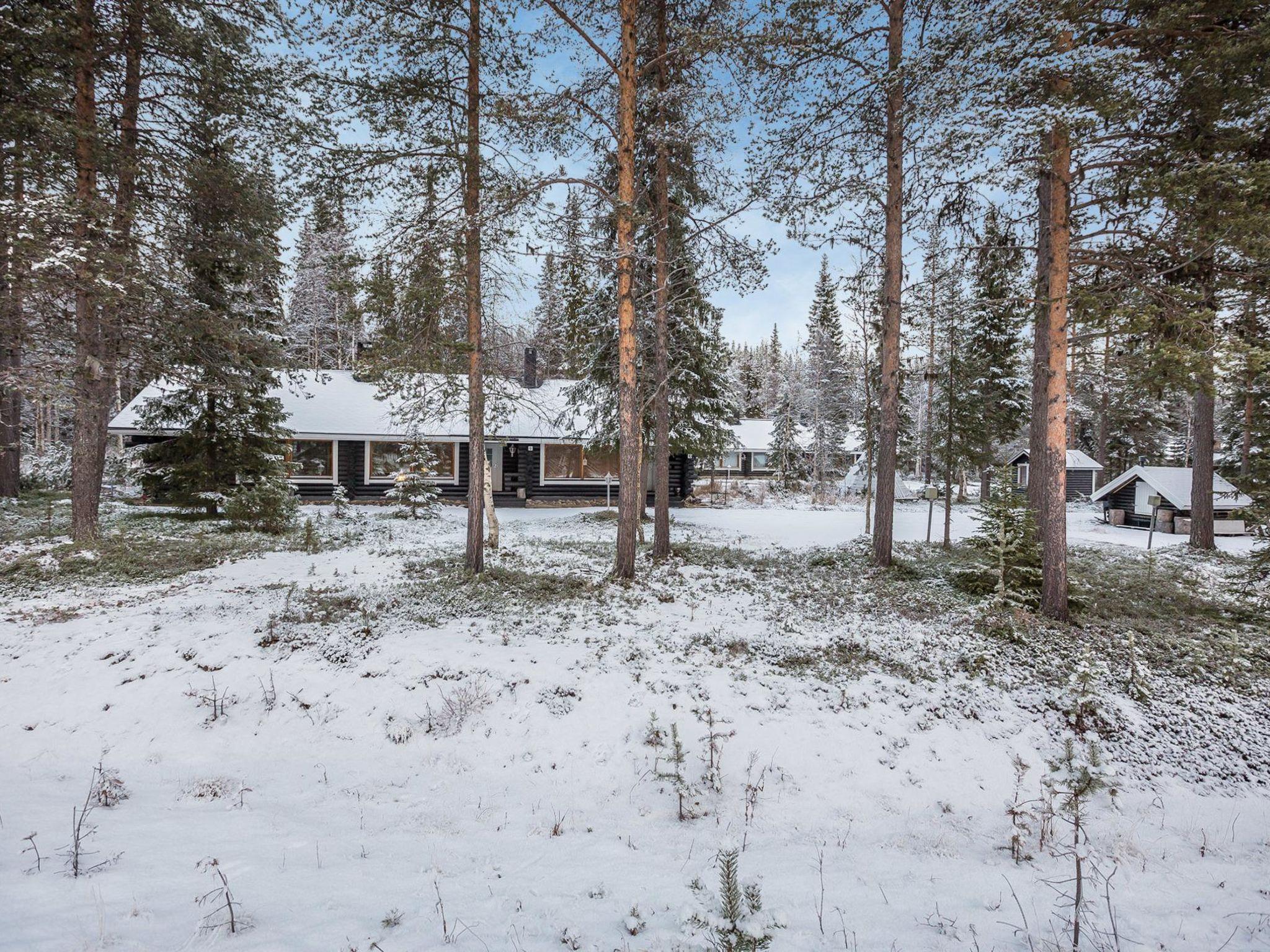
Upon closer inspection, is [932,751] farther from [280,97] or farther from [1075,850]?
[280,97]

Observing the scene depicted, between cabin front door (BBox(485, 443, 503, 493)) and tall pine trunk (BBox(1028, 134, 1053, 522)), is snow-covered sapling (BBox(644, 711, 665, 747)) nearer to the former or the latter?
tall pine trunk (BBox(1028, 134, 1053, 522))

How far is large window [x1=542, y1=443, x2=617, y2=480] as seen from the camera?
22.7m

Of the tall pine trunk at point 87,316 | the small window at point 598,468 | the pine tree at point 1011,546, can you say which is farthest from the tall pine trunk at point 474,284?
the small window at point 598,468

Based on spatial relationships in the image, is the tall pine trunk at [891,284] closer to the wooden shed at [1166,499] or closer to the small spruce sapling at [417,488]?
the small spruce sapling at [417,488]

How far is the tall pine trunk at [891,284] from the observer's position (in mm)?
8484

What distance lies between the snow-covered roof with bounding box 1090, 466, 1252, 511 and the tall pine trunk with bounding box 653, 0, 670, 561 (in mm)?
17851

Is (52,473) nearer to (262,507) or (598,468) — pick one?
(262,507)

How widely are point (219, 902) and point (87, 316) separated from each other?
10042 mm

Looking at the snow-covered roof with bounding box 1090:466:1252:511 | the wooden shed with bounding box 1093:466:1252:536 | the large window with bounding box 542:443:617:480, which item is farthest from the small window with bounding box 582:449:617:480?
the snow-covered roof with bounding box 1090:466:1252:511

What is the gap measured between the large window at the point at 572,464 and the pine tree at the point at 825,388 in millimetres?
16076

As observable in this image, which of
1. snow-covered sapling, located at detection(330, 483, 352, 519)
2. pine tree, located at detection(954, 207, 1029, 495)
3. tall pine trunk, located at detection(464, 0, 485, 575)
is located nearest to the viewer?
tall pine trunk, located at detection(464, 0, 485, 575)

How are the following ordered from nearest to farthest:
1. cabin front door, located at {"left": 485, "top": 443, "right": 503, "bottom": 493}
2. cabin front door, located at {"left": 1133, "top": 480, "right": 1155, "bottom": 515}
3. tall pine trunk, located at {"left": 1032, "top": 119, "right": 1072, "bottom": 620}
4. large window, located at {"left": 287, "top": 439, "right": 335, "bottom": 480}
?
tall pine trunk, located at {"left": 1032, "top": 119, "right": 1072, "bottom": 620}
cabin front door, located at {"left": 1133, "top": 480, "right": 1155, "bottom": 515}
large window, located at {"left": 287, "top": 439, "right": 335, "bottom": 480}
cabin front door, located at {"left": 485, "top": 443, "right": 503, "bottom": 493}

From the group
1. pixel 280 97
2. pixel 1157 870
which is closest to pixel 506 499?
pixel 280 97

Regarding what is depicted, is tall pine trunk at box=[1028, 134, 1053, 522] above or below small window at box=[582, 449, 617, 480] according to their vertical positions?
above
